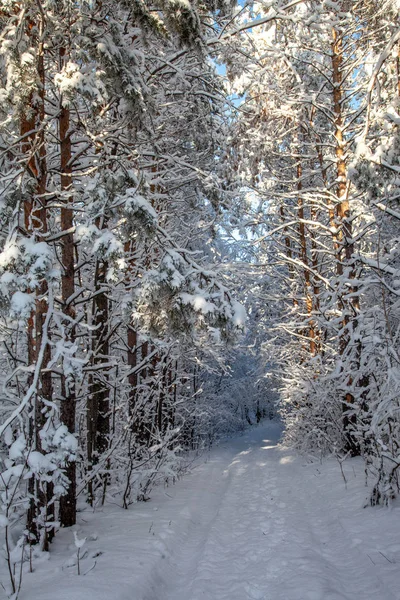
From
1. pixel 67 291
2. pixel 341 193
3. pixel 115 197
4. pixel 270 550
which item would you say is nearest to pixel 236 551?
pixel 270 550

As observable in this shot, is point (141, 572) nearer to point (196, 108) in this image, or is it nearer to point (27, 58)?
point (27, 58)

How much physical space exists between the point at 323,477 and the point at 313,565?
466cm

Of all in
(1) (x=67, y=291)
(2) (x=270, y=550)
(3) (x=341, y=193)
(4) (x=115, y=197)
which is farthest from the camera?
(3) (x=341, y=193)

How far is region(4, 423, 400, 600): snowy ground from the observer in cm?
389

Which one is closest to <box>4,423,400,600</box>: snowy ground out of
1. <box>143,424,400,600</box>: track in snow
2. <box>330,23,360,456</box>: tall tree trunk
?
<box>143,424,400,600</box>: track in snow

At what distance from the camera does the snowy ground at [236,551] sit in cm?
389

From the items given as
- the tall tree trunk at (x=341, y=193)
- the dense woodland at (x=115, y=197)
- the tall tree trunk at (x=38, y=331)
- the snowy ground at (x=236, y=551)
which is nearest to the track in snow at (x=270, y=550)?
the snowy ground at (x=236, y=551)

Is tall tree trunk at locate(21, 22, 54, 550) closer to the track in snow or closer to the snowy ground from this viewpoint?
the snowy ground

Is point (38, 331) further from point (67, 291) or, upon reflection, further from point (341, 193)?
point (341, 193)

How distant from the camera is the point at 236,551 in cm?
518

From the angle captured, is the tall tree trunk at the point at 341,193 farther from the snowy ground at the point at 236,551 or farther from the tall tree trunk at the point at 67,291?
the tall tree trunk at the point at 67,291

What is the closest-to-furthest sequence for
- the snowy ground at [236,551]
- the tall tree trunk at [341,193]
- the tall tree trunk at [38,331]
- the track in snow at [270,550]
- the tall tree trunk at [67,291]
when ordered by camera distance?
1. the snowy ground at [236,551]
2. the track in snow at [270,550]
3. the tall tree trunk at [38,331]
4. the tall tree trunk at [67,291]
5. the tall tree trunk at [341,193]

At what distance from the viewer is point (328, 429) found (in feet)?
37.7

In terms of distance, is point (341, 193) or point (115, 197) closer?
point (115, 197)
